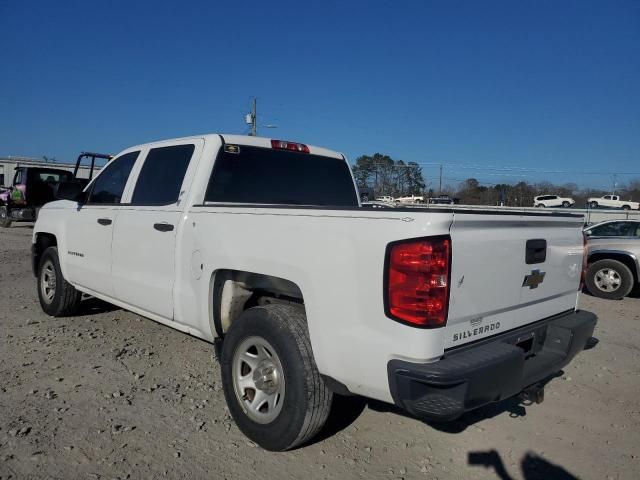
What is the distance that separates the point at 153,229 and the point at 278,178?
1.14m

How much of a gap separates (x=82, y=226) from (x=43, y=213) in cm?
128

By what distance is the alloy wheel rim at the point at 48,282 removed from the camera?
5579 millimetres

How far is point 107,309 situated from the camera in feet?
19.9

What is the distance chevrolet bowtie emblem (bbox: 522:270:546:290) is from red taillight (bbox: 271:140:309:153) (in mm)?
2382

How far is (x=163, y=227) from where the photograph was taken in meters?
3.67

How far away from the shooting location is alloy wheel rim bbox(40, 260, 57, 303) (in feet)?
18.3

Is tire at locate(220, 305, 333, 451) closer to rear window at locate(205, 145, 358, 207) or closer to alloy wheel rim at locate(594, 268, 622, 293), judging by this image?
rear window at locate(205, 145, 358, 207)

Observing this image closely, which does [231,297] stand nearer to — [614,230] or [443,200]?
[614,230]

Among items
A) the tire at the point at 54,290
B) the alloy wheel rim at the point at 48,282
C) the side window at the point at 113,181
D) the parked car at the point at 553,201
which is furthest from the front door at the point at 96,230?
the parked car at the point at 553,201

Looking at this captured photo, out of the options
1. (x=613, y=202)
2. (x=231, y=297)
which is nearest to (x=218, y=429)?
(x=231, y=297)

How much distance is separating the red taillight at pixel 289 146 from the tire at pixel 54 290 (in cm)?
296

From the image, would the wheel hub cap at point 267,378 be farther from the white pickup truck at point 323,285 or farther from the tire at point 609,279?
the tire at point 609,279

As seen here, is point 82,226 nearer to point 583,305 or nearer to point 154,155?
point 154,155

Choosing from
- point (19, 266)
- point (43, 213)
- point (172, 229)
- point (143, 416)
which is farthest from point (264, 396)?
point (19, 266)
